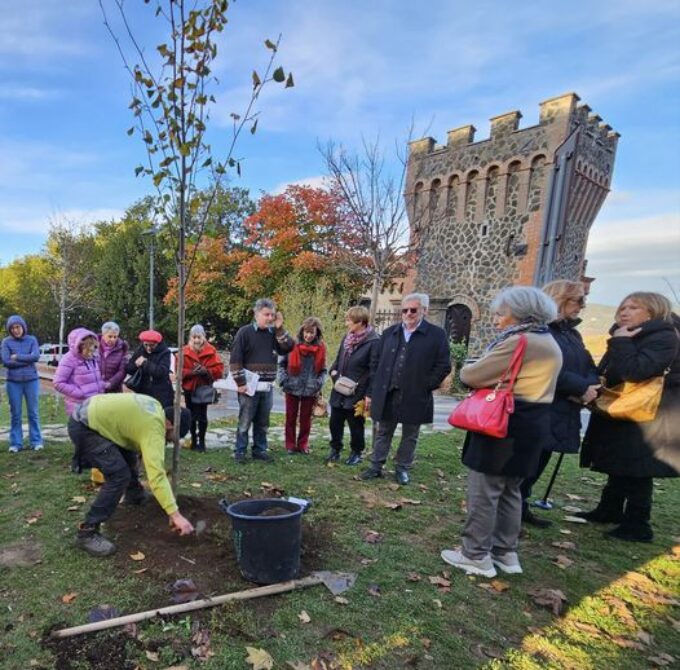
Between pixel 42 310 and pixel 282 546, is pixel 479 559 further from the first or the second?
pixel 42 310

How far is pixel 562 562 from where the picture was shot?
12.0 ft

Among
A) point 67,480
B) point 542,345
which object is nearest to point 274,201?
point 67,480

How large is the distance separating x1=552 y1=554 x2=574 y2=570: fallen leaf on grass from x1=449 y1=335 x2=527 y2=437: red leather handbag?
1.30 meters

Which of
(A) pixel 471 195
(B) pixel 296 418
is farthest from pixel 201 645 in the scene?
(A) pixel 471 195

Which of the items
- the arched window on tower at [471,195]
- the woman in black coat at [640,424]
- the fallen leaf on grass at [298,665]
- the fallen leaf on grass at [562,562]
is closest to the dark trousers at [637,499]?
the woman in black coat at [640,424]

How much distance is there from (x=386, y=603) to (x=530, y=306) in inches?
→ 81.1

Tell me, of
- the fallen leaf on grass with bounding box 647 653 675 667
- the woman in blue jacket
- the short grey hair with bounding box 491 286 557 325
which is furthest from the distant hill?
the woman in blue jacket

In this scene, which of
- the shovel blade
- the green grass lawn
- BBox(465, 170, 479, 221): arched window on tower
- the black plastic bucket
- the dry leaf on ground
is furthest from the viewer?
BBox(465, 170, 479, 221): arched window on tower

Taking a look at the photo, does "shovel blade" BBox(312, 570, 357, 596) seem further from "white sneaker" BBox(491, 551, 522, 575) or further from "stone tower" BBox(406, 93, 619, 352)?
"stone tower" BBox(406, 93, 619, 352)

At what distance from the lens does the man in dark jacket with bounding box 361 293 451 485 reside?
17.1ft

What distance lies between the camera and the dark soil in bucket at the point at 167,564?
236 cm

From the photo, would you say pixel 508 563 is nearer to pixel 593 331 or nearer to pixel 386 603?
pixel 386 603

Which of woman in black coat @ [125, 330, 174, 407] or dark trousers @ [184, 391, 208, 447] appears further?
dark trousers @ [184, 391, 208, 447]

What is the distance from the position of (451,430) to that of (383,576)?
6.61m
